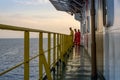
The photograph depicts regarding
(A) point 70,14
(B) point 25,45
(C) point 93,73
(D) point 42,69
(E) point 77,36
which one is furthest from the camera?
(A) point 70,14

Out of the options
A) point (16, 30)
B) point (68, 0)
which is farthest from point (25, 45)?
point (68, 0)

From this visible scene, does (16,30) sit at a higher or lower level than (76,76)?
higher

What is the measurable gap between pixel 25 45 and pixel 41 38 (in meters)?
1.09

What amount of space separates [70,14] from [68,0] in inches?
454

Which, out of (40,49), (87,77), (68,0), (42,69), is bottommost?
(87,77)

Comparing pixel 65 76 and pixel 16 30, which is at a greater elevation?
pixel 16 30

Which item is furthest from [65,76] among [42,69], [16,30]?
[16,30]

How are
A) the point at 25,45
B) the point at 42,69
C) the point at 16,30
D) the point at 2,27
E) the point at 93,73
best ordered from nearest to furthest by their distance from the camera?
the point at 2,27
the point at 16,30
the point at 25,45
the point at 42,69
the point at 93,73

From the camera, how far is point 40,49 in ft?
14.1

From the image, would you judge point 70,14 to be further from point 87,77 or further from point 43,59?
point 43,59

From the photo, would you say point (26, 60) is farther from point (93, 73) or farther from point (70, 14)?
point (70, 14)

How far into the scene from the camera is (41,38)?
169 inches

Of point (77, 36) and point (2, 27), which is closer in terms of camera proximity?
point (2, 27)

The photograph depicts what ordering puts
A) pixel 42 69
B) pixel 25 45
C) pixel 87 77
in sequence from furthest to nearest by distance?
pixel 87 77 < pixel 42 69 < pixel 25 45
